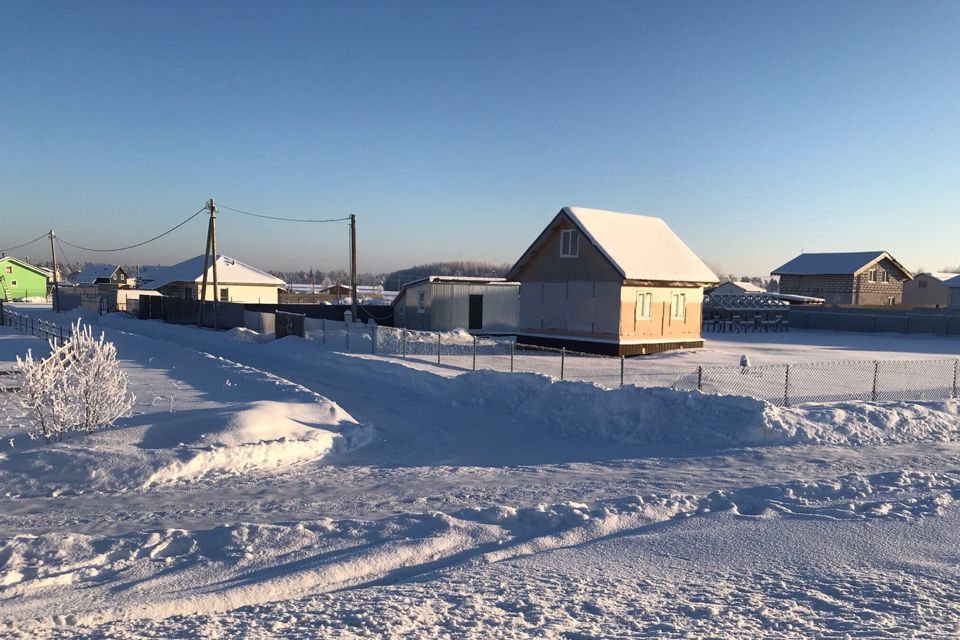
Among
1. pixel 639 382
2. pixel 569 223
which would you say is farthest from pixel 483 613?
pixel 569 223

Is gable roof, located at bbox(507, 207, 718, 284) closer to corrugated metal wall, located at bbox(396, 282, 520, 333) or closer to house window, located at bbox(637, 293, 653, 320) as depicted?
house window, located at bbox(637, 293, 653, 320)

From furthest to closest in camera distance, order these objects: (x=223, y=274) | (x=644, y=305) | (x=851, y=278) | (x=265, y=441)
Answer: (x=851, y=278)
(x=223, y=274)
(x=644, y=305)
(x=265, y=441)

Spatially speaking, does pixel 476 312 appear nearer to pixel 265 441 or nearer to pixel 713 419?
pixel 713 419

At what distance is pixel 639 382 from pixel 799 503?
375 inches

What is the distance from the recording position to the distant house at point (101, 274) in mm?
88000

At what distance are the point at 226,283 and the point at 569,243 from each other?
3166cm

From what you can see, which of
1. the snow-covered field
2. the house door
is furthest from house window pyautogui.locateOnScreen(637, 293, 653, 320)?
the snow-covered field

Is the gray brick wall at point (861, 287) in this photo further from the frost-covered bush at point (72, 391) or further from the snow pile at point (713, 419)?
the frost-covered bush at point (72, 391)

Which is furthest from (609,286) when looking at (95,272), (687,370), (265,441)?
(95,272)

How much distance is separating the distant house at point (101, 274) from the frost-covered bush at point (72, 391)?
85502 millimetres

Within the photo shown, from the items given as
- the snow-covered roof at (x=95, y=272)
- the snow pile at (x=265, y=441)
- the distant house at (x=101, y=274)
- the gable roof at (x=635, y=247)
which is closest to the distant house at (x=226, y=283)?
the gable roof at (x=635, y=247)

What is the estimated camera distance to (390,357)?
877 inches

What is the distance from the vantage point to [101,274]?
94438 mm

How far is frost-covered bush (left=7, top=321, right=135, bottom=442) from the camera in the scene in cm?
1026
